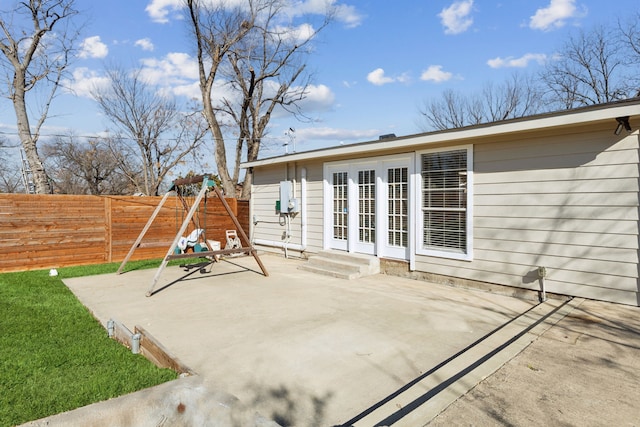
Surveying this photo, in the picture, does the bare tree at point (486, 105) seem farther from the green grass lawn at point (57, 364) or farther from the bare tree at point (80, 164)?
the green grass lawn at point (57, 364)

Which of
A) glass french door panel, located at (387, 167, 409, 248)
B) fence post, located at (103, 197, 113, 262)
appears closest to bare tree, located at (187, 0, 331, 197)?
fence post, located at (103, 197, 113, 262)

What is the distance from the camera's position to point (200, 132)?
1994 cm

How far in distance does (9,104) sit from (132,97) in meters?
7.44

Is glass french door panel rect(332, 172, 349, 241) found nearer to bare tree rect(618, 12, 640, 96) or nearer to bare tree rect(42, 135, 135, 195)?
bare tree rect(618, 12, 640, 96)

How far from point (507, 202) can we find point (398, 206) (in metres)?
1.93

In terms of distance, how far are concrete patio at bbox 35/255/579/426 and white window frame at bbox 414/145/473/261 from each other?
55cm

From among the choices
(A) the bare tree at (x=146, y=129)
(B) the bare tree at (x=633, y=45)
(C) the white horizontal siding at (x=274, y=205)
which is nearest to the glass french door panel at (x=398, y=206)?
(C) the white horizontal siding at (x=274, y=205)

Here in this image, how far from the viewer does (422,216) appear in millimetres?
6254

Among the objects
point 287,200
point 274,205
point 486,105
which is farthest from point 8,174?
point 486,105

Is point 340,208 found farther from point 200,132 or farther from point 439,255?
point 200,132

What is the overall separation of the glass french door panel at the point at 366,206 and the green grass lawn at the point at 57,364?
4.71 metres

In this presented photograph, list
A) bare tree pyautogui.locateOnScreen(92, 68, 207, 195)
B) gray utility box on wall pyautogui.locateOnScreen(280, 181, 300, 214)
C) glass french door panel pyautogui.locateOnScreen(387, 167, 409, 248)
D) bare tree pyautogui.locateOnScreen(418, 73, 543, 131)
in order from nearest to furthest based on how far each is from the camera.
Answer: glass french door panel pyautogui.locateOnScreen(387, 167, 409, 248) < gray utility box on wall pyautogui.locateOnScreen(280, 181, 300, 214) < bare tree pyautogui.locateOnScreen(92, 68, 207, 195) < bare tree pyautogui.locateOnScreen(418, 73, 543, 131)

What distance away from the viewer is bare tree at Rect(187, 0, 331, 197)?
1558 cm

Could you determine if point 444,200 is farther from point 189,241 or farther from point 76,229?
point 76,229
